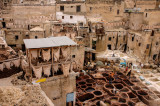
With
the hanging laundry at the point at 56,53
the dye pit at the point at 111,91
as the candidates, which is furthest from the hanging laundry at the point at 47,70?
the dye pit at the point at 111,91

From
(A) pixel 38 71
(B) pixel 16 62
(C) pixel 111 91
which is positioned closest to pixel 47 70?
(A) pixel 38 71

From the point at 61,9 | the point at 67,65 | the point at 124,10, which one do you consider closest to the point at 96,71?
the point at 67,65

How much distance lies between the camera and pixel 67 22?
3159 cm

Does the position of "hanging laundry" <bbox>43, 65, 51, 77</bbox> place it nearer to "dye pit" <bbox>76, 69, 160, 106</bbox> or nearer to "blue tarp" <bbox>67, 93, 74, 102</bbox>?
"blue tarp" <bbox>67, 93, 74, 102</bbox>

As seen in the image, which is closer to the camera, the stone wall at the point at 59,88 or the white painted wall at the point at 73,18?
the stone wall at the point at 59,88

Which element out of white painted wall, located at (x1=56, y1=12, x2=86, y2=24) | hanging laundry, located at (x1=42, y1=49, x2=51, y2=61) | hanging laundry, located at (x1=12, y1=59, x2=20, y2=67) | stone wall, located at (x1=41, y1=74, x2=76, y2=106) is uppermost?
white painted wall, located at (x1=56, y1=12, x2=86, y2=24)

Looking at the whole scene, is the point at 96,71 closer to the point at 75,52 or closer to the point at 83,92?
the point at 75,52

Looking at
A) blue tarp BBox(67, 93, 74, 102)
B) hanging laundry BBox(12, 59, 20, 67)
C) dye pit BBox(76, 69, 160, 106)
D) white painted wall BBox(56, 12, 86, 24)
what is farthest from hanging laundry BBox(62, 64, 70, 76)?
white painted wall BBox(56, 12, 86, 24)

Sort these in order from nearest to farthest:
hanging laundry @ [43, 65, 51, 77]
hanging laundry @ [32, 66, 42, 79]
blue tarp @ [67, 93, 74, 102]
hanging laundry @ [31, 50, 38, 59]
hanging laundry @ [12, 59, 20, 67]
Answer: hanging laundry @ [32, 66, 42, 79] → hanging laundry @ [31, 50, 38, 59] → hanging laundry @ [43, 65, 51, 77] → blue tarp @ [67, 93, 74, 102] → hanging laundry @ [12, 59, 20, 67]

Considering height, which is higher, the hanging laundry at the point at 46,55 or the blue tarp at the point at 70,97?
the hanging laundry at the point at 46,55

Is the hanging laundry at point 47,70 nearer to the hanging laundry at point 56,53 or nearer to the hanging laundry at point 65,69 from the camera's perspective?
the hanging laundry at point 56,53

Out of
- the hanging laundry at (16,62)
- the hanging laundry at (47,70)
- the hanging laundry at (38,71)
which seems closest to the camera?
the hanging laundry at (38,71)

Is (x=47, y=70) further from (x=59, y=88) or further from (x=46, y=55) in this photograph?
(x=59, y=88)

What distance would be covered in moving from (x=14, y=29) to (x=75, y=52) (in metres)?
13.0
